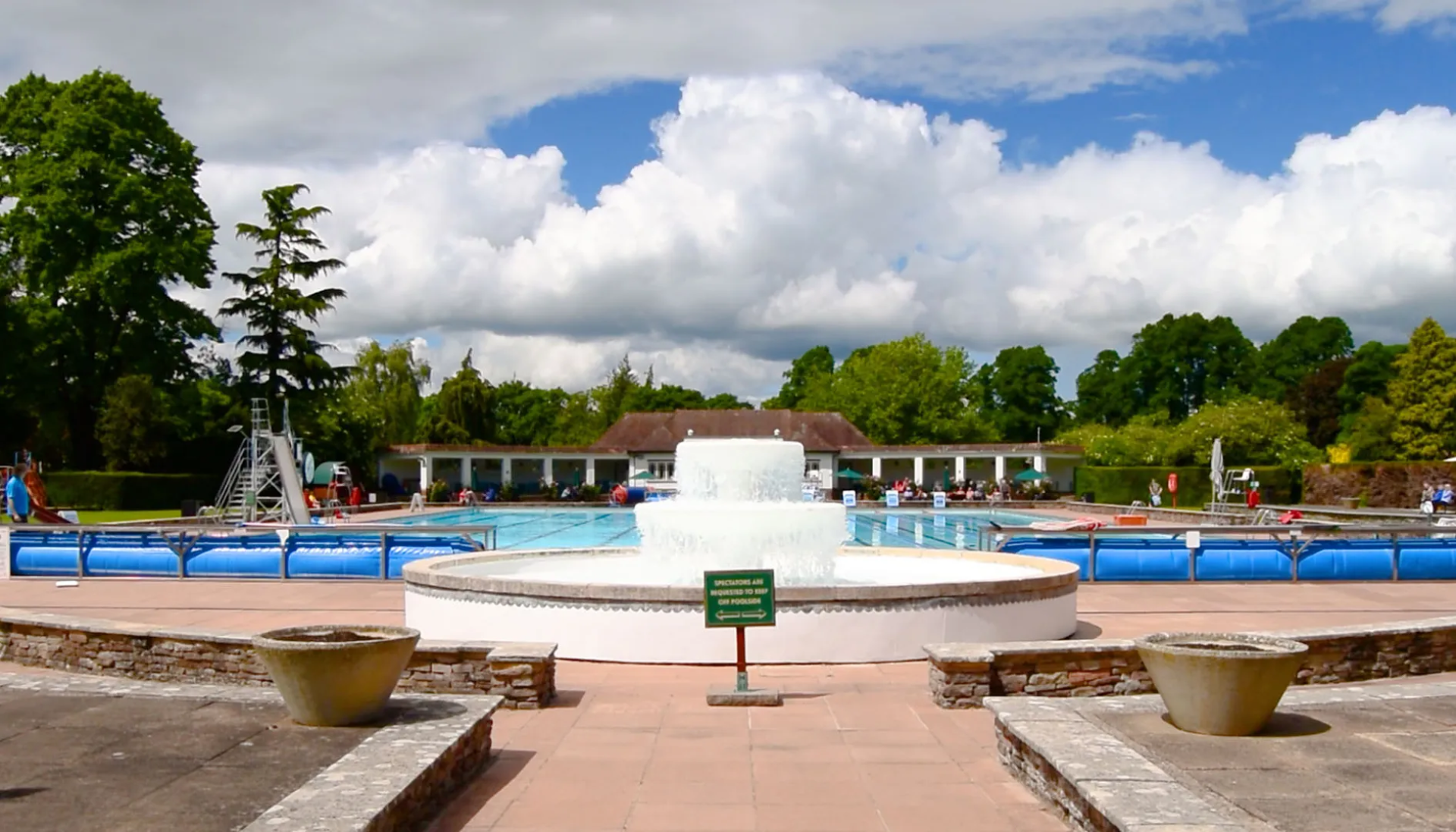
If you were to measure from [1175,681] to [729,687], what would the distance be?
12.7ft

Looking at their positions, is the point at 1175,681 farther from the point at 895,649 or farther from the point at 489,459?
the point at 489,459

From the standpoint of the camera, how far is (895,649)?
11.2 metres

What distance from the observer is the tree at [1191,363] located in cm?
8131

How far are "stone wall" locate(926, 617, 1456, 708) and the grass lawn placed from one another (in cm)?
2947

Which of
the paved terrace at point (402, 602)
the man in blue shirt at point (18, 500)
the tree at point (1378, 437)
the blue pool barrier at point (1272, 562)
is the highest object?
the tree at point (1378, 437)

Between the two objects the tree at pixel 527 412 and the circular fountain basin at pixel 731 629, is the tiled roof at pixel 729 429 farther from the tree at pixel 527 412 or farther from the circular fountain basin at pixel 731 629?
the circular fountain basin at pixel 731 629

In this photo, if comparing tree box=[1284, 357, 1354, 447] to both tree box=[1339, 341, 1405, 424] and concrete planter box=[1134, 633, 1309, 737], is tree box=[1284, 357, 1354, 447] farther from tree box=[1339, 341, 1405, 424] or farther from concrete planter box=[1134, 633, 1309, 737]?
concrete planter box=[1134, 633, 1309, 737]

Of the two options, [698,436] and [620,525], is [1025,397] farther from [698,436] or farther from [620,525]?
[620,525]

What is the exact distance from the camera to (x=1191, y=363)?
8281cm

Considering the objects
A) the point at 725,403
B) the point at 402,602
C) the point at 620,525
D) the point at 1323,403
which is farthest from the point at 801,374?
the point at 402,602

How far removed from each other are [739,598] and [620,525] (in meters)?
29.0

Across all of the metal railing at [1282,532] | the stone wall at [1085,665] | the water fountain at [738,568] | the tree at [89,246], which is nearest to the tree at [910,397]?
the tree at [89,246]

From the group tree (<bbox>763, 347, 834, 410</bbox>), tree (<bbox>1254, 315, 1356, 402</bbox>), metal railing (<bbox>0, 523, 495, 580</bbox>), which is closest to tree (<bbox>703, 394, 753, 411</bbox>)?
tree (<bbox>763, 347, 834, 410</bbox>)

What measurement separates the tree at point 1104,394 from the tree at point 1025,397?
188cm
